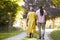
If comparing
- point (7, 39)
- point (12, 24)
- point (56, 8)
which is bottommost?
point (7, 39)

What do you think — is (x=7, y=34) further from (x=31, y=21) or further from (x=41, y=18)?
(x=41, y=18)

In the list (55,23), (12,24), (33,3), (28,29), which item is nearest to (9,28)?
(12,24)

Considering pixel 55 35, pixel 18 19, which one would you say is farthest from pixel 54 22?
pixel 18 19

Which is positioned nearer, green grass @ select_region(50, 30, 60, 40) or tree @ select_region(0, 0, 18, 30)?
green grass @ select_region(50, 30, 60, 40)

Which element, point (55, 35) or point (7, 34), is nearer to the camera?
point (55, 35)

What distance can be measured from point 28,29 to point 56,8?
65 cm

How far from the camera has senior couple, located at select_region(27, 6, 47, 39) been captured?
3.27 metres

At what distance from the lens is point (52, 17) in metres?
3.31

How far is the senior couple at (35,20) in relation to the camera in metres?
3.27

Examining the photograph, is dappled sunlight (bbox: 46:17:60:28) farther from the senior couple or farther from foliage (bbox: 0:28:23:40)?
foliage (bbox: 0:28:23:40)

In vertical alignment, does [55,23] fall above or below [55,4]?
below

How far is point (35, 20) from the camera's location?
329 cm

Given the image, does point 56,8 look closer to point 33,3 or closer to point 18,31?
point 33,3

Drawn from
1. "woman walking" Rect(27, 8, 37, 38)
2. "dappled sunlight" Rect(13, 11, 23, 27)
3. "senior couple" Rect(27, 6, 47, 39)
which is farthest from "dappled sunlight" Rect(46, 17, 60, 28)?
"dappled sunlight" Rect(13, 11, 23, 27)
